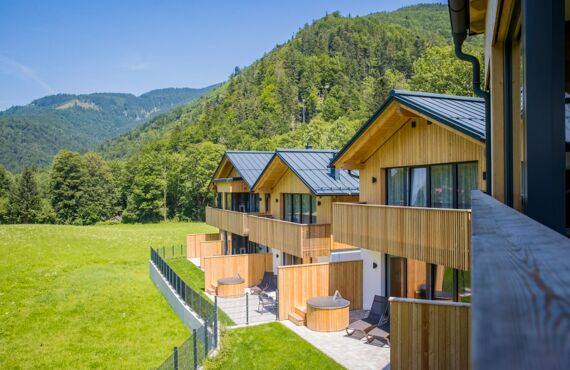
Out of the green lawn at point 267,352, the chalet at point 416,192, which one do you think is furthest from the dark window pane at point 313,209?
the green lawn at point 267,352

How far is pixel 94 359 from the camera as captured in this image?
16.0m

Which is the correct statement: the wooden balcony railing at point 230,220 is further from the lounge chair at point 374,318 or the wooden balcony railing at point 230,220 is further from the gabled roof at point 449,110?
the gabled roof at point 449,110

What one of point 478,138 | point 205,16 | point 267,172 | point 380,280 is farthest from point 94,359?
point 205,16

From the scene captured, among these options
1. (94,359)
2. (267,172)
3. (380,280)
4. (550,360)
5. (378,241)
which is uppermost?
(267,172)

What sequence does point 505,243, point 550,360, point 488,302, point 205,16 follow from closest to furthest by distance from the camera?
point 550,360, point 488,302, point 505,243, point 205,16

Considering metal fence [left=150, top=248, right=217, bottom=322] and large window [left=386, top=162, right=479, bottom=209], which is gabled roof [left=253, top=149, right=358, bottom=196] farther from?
metal fence [left=150, top=248, right=217, bottom=322]

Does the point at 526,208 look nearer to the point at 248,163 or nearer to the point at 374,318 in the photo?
the point at 374,318

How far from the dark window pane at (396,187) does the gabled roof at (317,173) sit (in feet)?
11.3

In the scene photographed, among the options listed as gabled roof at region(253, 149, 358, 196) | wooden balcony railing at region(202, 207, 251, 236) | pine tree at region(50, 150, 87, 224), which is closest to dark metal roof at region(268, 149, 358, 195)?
gabled roof at region(253, 149, 358, 196)

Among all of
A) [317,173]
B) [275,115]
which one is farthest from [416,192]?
[275,115]

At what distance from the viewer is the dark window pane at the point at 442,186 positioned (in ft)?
44.0

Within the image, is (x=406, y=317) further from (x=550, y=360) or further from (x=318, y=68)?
(x=318, y=68)

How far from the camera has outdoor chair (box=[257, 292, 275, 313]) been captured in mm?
19625

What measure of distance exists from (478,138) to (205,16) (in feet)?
412
